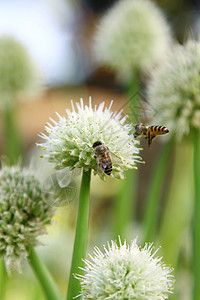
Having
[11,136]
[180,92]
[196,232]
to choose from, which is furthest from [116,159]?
[11,136]

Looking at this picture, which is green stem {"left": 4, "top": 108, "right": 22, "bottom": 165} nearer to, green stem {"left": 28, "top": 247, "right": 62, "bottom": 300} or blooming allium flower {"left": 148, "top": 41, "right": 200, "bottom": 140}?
blooming allium flower {"left": 148, "top": 41, "right": 200, "bottom": 140}

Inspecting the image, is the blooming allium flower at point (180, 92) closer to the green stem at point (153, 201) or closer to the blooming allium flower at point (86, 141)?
the green stem at point (153, 201)

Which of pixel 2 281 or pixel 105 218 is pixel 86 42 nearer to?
pixel 105 218

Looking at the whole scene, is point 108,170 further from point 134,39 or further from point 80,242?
point 134,39

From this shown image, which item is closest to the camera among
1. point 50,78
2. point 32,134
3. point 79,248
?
point 79,248

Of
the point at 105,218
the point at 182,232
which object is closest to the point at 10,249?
the point at 182,232

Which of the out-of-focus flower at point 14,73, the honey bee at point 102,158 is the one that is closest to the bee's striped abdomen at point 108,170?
the honey bee at point 102,158
